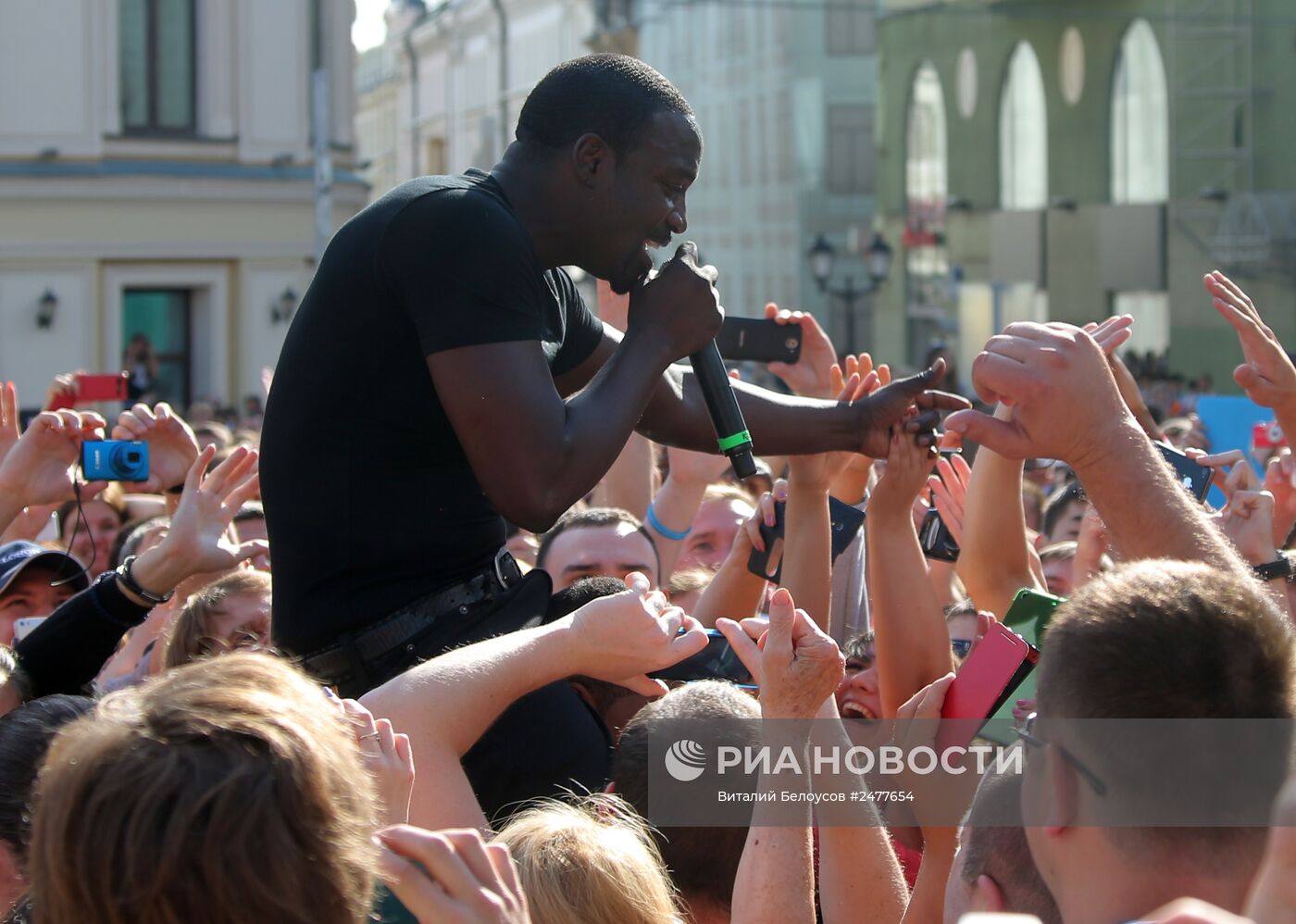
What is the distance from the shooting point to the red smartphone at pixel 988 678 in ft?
8.52

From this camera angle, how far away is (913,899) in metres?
2.64

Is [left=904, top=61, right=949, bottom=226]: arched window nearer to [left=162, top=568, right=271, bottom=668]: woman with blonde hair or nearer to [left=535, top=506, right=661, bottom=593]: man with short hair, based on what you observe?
[left=535, top=506, right=661, bottom=593]: man with short hair

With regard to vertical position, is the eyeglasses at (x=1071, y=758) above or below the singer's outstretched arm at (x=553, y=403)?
below

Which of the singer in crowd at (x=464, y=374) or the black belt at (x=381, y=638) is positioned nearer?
the singer in crowd at (x=464, y=374)

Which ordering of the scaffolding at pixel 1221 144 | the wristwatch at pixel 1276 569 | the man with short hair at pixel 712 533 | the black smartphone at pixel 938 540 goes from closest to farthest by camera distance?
the wristwatch at pixel 1276 569 < the black smartphone at pixel 938 540 < the man with short hair at pixel 712 533 < the scaffolding at pixel 1221 144

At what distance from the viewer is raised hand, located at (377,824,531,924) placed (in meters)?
1.74

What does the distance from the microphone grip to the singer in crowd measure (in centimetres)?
11

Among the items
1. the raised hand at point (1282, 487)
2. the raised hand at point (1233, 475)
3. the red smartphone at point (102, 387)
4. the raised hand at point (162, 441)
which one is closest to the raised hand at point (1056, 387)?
the raised hand at point (1233, 475)

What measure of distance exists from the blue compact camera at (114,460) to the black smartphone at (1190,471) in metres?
2.34

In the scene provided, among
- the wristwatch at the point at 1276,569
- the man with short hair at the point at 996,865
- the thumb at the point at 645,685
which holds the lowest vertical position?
the man with short hair at the point at 996,865

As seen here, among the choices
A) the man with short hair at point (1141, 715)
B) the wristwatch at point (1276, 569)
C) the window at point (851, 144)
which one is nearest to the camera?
the man with short hair at point (1141, 715)

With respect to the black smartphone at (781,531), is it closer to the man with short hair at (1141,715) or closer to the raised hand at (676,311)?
the raised hand at (676,311)

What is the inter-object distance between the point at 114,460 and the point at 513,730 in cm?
179

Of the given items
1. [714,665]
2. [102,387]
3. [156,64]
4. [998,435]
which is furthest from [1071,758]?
[156,64]
